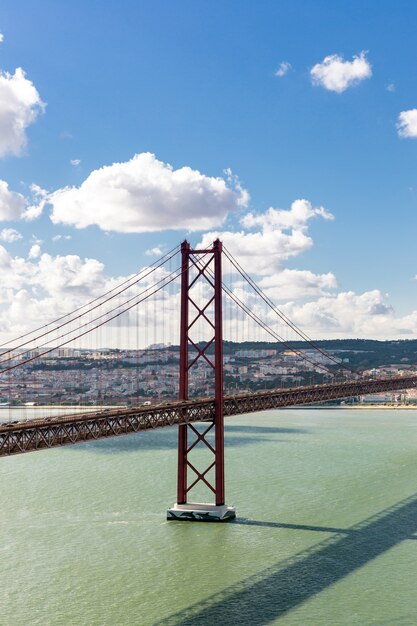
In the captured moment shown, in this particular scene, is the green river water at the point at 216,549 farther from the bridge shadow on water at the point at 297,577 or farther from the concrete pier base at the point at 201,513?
the concrete pier base at the point at 201,513

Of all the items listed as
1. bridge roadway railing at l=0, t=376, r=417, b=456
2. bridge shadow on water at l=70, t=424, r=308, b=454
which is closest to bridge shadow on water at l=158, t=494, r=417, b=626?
bridge roadway railing at l=0, t=376, r=417, b=456

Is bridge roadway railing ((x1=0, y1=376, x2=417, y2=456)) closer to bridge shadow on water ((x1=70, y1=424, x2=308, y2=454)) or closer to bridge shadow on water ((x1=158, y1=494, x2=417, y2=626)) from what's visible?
bridge shadow on water ((x1=158, y1=494, x2=417, y2=626))

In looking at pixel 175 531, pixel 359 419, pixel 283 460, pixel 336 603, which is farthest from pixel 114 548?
pixel 359 419

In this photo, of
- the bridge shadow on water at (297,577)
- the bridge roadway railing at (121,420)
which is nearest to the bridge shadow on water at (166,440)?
the bridge roadway railing at (121,420)

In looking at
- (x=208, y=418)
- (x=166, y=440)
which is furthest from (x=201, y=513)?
(x=166, y=440)

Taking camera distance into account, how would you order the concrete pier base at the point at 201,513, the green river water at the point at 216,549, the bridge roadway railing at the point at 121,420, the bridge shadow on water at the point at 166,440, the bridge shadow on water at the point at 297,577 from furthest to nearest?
the bridge shadow on water at the point at 166,440 → the concrete pier base at the point at 201,513 → the bridge roadway railing at the point at 121,420 → the green river water at the point at 216,549 → the bridge shadow on water at the point at 297,577

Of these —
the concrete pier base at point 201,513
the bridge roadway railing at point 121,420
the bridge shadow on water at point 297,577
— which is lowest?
the bridge shadow on water at point 297,577

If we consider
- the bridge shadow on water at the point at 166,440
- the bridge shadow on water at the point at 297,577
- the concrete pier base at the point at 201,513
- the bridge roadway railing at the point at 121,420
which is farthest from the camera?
the bridge shadow on water at the point at 166,440

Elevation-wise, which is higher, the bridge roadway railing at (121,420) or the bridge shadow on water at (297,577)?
the bridge roadway railing at (121,420)
